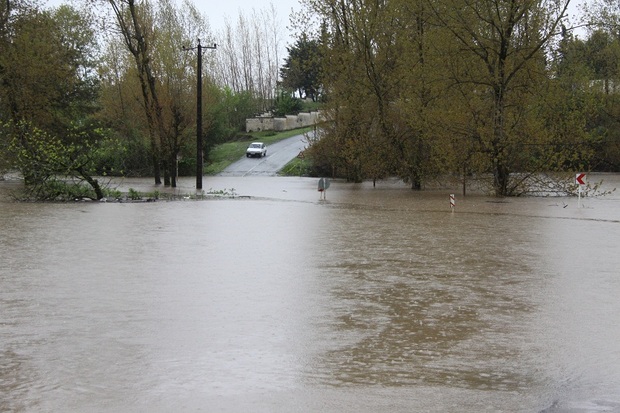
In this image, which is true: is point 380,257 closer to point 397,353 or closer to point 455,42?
point 397,353

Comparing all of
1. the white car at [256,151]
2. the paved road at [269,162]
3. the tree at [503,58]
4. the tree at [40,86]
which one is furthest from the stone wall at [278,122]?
the tree at [503,58]

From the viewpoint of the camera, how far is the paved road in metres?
72.2

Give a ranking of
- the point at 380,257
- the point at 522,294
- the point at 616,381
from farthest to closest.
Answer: the point at 380,257
the point at 522,294
the point at 616,381

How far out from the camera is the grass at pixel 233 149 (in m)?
77.1

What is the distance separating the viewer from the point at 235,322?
35.6 ft

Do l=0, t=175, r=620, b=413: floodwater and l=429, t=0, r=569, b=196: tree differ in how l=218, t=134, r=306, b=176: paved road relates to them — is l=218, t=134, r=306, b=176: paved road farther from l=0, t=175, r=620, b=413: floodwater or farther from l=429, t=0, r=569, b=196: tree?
l=0, t=175, r=620, b=413: floodwater

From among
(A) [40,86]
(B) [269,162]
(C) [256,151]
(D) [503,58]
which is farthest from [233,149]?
(D) [503,58]

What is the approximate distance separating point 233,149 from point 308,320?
76651mm

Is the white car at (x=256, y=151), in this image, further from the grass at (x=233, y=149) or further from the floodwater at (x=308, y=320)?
the floodwater at (x=308, y=320)

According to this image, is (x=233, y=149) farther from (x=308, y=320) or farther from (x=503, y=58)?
(x=308, y=320)

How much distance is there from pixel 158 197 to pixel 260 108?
83.4 meters

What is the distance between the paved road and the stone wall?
471 inches

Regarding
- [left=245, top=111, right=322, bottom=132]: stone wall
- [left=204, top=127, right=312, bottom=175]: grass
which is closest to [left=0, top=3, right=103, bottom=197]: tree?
[left=204, top=127, right=312, bottom=175]: grass

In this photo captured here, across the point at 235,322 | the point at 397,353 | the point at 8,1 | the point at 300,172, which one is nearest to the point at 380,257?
the point at 235,322
